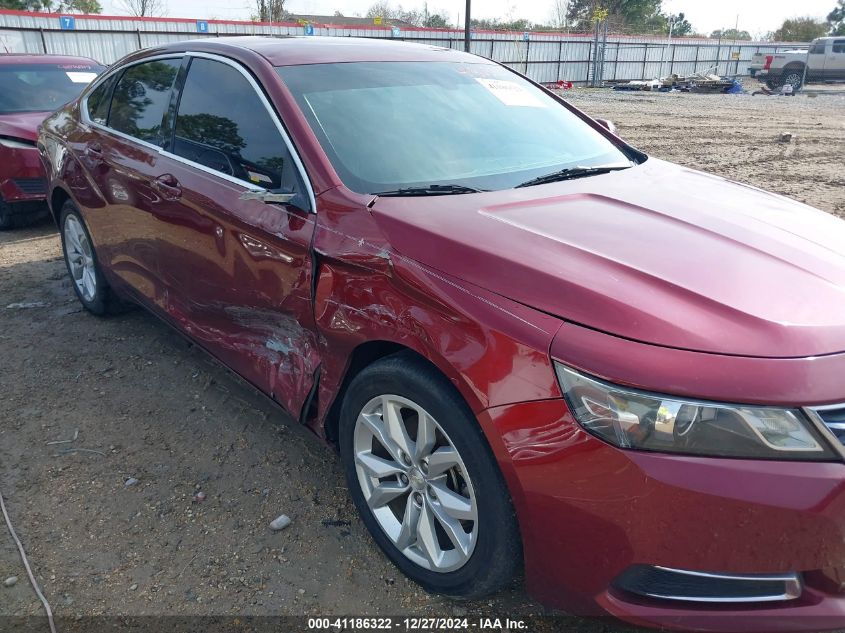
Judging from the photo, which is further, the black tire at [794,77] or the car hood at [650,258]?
the black tire at [794,77]

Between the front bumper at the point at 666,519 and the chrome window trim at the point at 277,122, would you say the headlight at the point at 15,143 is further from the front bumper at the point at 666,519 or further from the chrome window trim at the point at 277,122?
the front bumper at the point at 666,519

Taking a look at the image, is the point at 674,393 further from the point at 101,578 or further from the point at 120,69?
the point at 120,69

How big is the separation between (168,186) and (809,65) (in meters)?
32.2

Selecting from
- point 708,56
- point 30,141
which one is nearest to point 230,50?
point 30,141

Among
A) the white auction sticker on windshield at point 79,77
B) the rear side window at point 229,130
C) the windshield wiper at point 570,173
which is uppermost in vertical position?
the white auction sticker on windshield at point 79,77

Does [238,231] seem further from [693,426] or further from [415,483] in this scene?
[693,426]

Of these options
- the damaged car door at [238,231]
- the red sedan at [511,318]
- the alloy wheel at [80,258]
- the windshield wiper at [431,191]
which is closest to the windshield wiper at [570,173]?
the red sedan at [511,318]

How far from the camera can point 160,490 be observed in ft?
9.45

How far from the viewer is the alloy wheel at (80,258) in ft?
14.8

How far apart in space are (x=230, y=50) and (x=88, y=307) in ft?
7.90

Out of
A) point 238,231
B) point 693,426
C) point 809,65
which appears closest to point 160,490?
point 238,231

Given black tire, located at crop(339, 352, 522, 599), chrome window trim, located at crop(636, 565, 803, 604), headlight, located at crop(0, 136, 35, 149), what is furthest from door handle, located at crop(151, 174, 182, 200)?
headlight, located at crop(0, 136, 35, 149)

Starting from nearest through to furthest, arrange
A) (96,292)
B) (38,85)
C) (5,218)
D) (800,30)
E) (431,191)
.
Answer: (431,191)
(96,292)
(5,218)
(38,85)
(800,30)

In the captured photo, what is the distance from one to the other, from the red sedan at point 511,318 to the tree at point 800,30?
6147 centimetres
